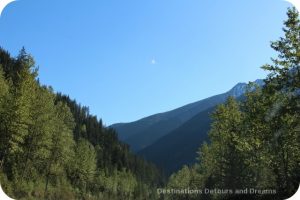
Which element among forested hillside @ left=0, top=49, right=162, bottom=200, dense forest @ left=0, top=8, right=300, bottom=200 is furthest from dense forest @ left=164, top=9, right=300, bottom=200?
forested hillside @ left=0, top=49, right=162, bottom=200

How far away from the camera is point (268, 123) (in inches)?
900

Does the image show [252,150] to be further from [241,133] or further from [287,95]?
[287,95]

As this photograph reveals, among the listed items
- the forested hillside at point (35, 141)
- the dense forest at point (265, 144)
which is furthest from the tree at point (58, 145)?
the dense forest at point (265, 144)


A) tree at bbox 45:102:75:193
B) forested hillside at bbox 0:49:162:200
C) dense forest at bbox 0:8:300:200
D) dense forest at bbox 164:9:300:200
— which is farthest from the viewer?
tree at bbox 45:102:75:193

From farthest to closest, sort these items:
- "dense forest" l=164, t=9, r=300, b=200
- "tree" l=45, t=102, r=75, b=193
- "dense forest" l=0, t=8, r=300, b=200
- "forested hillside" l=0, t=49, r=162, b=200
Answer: "tree" l=45, t=102, r=75, b=193, "forested hillside" l=0, t=49, r=162, b=200, "dense forest" l=0, t=8, r=300, b=200, "dense forest" l=164, t=9, r=300, b=200

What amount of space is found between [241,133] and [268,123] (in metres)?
7.97

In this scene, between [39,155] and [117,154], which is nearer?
[39,155]

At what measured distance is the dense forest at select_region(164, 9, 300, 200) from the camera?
713 inches

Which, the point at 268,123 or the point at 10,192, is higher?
the point at 268,123

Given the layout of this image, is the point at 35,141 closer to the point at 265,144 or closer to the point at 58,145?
the point at 58,145

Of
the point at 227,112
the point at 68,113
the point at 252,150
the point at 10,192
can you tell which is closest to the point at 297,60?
the point at 252,150

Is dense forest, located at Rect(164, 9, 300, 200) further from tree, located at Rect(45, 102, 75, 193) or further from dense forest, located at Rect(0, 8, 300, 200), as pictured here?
tree, located at Rect(45, 102, 75, 193)

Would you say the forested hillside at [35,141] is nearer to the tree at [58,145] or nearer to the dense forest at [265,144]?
the tree at [58,145]

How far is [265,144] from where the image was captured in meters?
25.3
